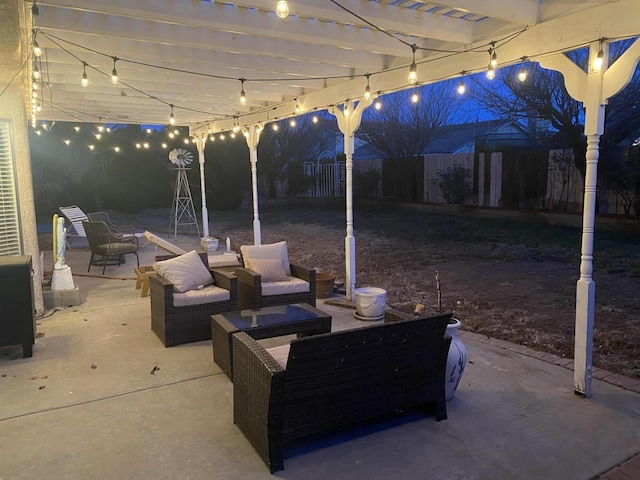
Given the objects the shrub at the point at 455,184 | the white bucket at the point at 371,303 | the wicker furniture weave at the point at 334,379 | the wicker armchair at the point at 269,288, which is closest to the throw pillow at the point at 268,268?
the wicker armchair at the point at 269,288

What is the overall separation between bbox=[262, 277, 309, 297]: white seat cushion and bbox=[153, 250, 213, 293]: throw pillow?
0.61 m

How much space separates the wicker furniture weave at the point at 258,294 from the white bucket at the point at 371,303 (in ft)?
1.75

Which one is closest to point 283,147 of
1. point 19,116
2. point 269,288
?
point 19,116

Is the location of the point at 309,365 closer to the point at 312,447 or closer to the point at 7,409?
the point at 312,447

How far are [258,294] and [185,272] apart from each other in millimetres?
768

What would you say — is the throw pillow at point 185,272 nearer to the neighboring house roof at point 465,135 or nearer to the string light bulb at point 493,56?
the string light bulb at point 493,56

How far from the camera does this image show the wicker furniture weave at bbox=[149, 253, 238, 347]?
4.47m

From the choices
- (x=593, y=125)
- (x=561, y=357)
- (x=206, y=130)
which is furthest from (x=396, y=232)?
(x=593, y=125)

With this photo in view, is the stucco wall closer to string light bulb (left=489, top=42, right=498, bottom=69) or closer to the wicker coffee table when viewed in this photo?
the wicker coffee table

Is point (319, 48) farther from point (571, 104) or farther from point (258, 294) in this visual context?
point (571, 104)

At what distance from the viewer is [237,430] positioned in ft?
9.87

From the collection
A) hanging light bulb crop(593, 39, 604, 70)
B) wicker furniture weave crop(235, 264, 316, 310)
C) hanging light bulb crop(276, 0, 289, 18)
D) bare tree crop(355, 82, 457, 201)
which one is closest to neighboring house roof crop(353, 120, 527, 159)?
bare tree crop(355, 82, 457, 201)

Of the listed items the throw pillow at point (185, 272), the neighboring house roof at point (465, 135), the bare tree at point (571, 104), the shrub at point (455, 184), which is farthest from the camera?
the neighboring house roof at point (465, 135)

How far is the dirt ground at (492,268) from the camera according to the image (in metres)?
4.96
